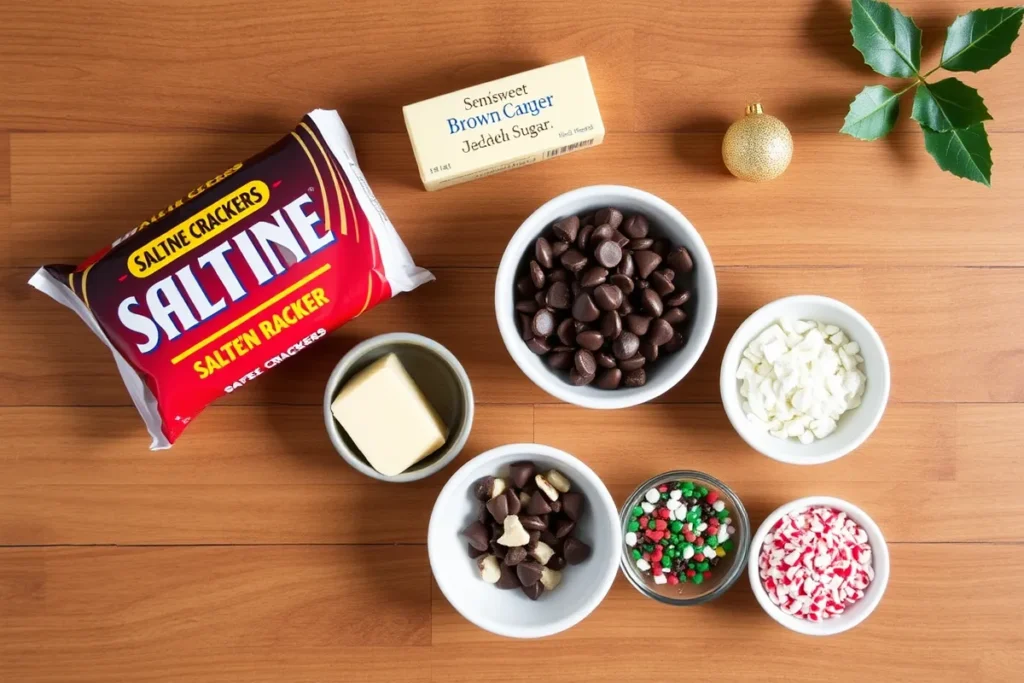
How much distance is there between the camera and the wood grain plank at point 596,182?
1.13 m

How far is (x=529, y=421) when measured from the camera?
1140mm

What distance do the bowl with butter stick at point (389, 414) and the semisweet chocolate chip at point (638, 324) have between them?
0.74ft

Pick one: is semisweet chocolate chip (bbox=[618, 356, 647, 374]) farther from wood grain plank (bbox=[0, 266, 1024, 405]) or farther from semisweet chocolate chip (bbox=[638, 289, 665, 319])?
wood grain plank (bbox=[0, 266, 1024, 405])

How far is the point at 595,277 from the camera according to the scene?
38.7 inches

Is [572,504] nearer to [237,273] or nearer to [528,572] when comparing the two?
[528,572]

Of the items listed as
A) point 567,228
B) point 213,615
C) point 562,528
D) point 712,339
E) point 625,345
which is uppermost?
point 567,228

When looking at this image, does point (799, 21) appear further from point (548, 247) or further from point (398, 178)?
point (398, 178)

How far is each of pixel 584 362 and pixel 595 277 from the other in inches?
4.1

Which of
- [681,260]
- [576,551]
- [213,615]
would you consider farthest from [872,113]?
[213,615]

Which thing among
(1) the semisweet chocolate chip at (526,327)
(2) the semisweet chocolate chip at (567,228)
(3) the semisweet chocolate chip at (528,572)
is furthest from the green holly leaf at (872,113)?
(3) the semisweet chocolate chip at (528,572)

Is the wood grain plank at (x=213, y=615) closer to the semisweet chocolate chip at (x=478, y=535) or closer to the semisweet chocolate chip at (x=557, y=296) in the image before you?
the semisweet chocolate chip at (x=478, y=535)

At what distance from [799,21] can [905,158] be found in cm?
25

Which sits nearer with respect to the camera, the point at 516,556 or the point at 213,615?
the point at 516,556

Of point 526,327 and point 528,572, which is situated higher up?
point 526,327
